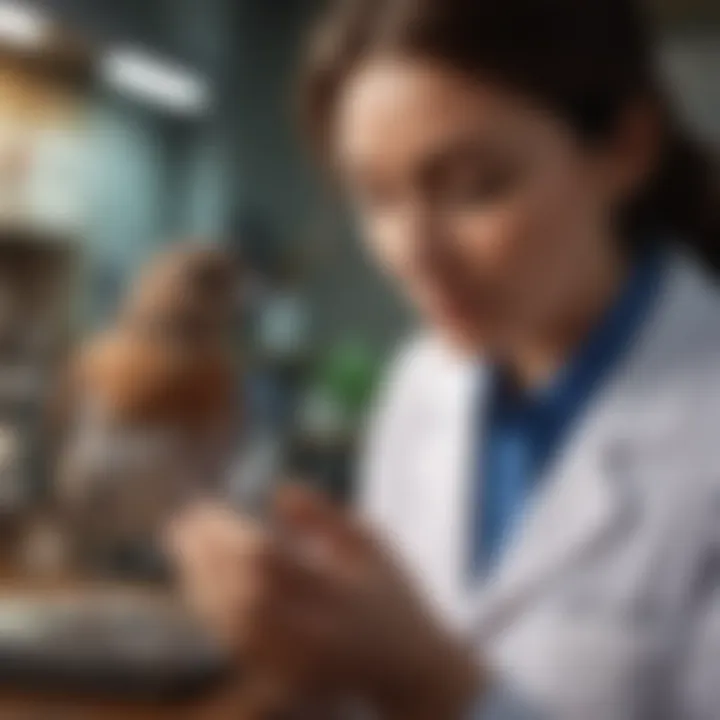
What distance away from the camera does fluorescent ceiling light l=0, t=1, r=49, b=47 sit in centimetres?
53

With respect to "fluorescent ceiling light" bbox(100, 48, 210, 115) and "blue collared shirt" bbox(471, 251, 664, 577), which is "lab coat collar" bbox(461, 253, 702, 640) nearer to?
"blue collared shirt" bbox(471, 251, 664, 577)

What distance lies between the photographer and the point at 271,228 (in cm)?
52

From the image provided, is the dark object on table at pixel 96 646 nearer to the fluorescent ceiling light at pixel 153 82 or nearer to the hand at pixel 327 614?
the hand at pixel 327 614

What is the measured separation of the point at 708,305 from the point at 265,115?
212mm

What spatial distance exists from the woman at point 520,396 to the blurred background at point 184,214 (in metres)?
0.02

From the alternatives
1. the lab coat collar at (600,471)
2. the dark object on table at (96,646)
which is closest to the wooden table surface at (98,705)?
the dark object on table at (96,646)

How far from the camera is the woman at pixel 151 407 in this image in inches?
20.0

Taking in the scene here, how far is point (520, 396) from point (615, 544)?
8cm

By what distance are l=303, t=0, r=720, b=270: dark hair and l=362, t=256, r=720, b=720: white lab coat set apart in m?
0.02

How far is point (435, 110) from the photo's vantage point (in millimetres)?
480

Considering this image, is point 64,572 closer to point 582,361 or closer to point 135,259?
point 135,259

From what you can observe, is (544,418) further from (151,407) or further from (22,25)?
(22,25)

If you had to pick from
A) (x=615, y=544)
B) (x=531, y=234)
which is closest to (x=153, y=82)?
(x=531, y=234)

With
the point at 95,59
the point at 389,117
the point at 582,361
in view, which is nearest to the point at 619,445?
the point at 582,361
